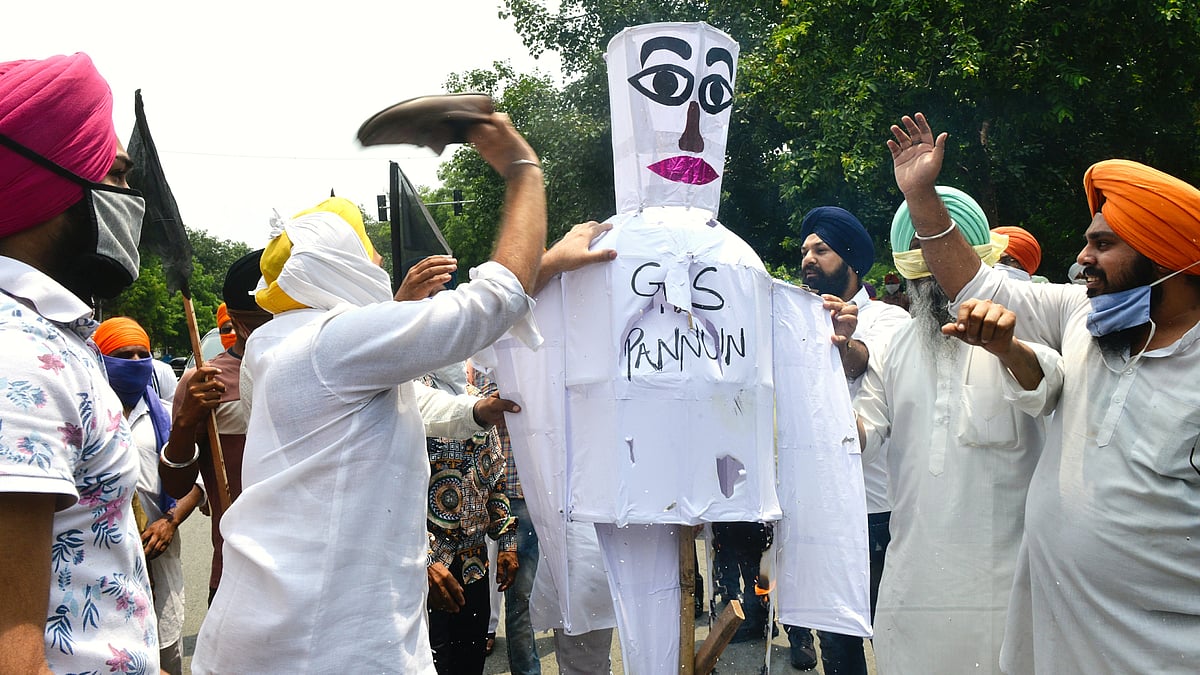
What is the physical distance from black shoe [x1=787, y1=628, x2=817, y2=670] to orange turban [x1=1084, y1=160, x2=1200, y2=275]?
312cm

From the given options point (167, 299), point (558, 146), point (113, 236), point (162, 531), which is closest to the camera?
point (113, 236)

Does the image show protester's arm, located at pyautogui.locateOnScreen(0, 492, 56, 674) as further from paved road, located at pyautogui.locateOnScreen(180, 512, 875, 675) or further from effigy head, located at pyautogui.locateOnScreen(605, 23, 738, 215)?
paved road, located at pyautogui.locateOnScreen(180, 512, 875, 675)

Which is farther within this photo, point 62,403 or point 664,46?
point 664,46

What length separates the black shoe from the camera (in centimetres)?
511

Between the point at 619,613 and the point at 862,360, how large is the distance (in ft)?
5.51

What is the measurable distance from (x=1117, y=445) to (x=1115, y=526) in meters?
0.24

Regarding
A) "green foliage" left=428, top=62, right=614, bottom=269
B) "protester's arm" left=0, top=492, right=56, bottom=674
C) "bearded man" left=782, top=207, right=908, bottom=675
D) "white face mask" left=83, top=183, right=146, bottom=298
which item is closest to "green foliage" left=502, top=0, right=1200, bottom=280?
"green foliage" left=428, top=62, right=614, bottom=269

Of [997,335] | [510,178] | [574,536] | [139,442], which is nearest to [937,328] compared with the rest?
[997,335]

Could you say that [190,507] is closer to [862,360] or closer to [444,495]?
[444,495]

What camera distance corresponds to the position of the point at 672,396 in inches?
110

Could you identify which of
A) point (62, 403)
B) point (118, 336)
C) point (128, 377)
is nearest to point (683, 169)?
point (62, 403)

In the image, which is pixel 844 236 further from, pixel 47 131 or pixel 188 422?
pixel 47 131

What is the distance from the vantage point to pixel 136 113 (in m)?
3.29

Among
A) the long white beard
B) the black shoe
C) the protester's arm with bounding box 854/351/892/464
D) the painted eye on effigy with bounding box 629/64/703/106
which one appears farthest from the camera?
the black shoe
